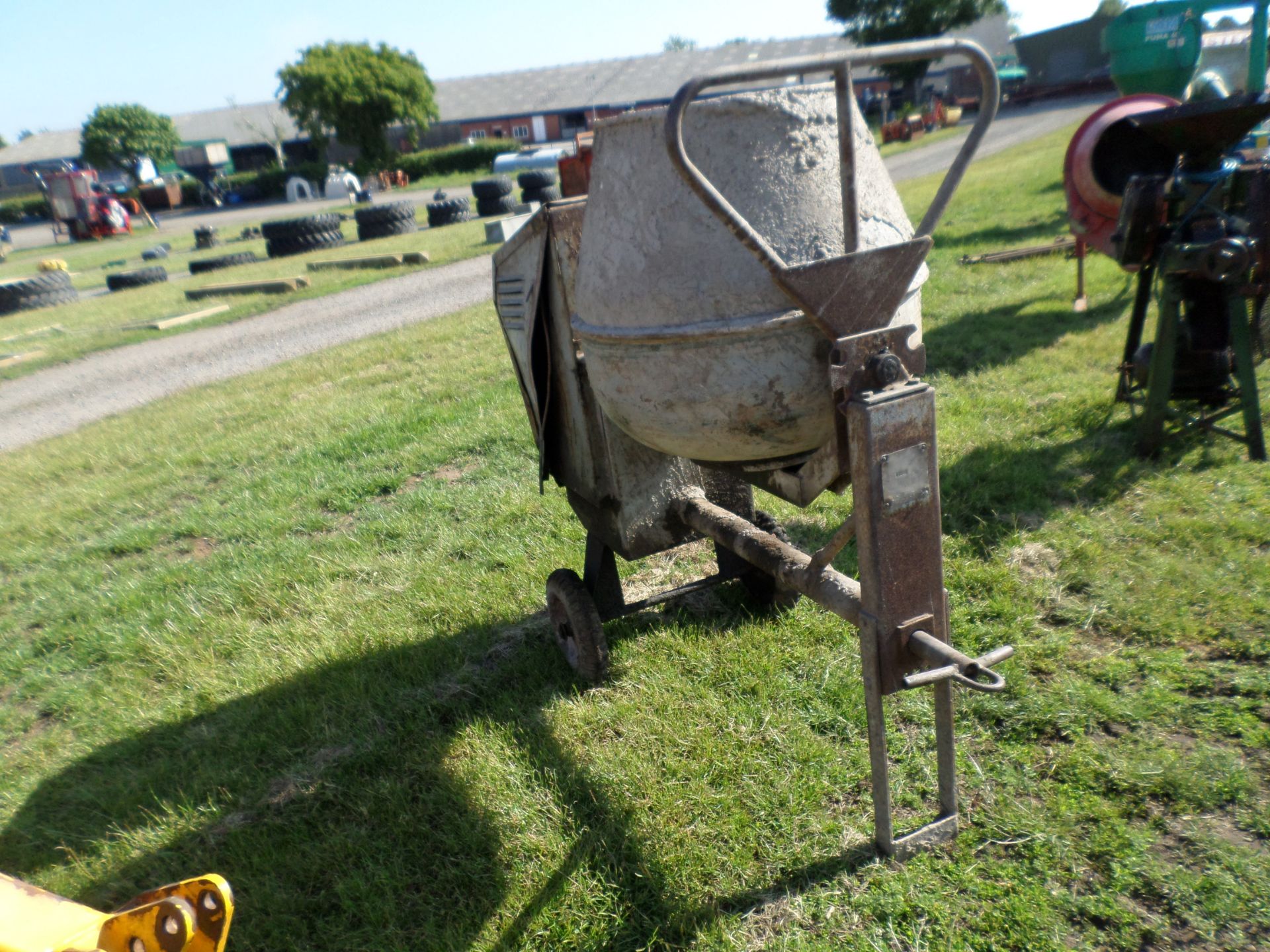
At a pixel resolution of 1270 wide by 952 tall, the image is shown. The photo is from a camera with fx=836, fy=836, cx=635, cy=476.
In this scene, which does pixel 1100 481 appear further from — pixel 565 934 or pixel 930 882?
pixel 565 934

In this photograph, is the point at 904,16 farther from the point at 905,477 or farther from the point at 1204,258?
the point at 905,477

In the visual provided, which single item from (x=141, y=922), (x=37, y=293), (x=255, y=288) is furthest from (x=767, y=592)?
(x=37, y=293)

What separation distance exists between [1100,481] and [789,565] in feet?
7.82

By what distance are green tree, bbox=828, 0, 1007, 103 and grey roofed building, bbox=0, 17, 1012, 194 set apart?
371 centimetres

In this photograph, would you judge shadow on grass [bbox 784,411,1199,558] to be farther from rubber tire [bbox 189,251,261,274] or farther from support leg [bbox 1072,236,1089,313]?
rubber tire [bbox 189,251,261,274]

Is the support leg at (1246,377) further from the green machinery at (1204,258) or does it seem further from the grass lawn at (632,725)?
the grass lawn at (632,725)

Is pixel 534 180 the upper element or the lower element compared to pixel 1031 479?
upper

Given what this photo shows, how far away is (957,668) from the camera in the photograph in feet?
5.88

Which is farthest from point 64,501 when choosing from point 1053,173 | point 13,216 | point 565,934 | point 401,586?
point 13,216

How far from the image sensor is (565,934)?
2055mm

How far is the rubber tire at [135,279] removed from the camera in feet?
52.4

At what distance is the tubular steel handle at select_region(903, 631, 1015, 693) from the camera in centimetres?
178

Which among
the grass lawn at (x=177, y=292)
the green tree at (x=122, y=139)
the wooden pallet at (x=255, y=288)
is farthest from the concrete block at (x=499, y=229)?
the green tree at (x=122, y=139)

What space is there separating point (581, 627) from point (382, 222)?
57.3 feet
